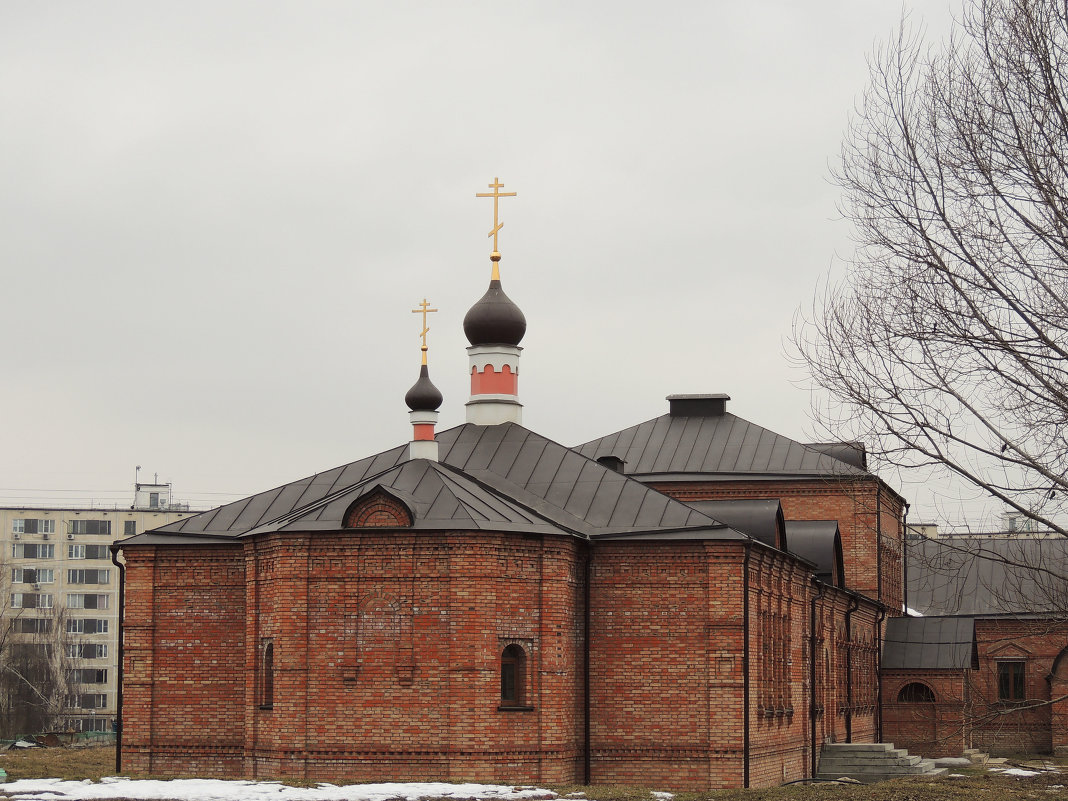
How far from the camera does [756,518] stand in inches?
1063

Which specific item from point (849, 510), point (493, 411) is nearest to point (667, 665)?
point (493, 411)

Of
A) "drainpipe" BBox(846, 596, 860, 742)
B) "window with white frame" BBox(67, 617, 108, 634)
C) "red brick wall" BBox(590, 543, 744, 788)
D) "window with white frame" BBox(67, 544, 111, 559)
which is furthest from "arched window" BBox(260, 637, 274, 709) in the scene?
"window with white frame" BBox(67, 544, 111, 559)

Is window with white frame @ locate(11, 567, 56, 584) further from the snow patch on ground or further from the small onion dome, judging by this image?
the snow patch on ground

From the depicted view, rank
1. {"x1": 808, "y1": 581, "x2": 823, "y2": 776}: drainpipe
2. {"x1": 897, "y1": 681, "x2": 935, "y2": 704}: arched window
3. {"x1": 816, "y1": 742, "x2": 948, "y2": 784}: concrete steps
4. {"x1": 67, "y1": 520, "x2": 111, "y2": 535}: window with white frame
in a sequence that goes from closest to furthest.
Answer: {"x1": 808, "y1": 581, "x2": 823, "y2": 776}: drainpipe < {"x1": 816, "y1": 742, "x2": 948, "y2": 784}: concrete steps < {"x1": 897, "y1": 681, "x2": 935, "y2": 704}: arched window < {"x1": 67, "y1": 520, "x2": 111, "y2": 535}: window with white frame

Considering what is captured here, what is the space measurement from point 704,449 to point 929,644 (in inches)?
384

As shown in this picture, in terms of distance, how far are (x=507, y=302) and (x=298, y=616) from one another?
8.84m

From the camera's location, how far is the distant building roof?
3641cm

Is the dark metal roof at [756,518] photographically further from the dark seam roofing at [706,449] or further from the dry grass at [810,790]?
the dark seam roofing at [706,449]

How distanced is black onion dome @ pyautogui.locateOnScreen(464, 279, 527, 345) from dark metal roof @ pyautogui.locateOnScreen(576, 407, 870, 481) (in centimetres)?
830

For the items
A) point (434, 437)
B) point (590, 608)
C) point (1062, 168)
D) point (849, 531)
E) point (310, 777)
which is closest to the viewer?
point (1062, 168)

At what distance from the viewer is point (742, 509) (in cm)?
2728

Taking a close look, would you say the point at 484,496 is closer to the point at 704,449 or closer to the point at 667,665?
the point at 667,665

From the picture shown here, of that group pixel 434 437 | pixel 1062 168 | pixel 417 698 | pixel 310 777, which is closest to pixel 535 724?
pixel 417 698

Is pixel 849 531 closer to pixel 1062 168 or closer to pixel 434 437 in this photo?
pixel 434 437
